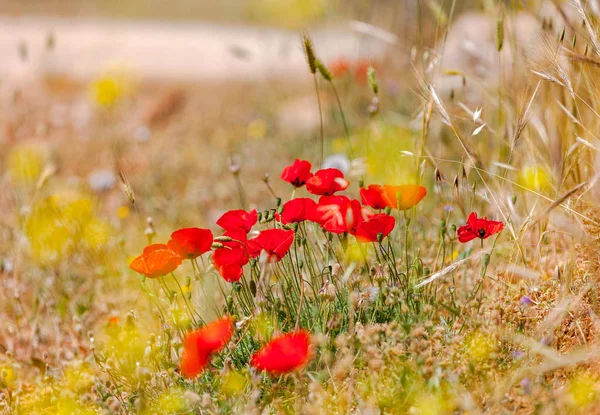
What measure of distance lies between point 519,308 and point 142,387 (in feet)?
3.59

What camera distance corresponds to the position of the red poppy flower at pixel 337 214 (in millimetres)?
1814

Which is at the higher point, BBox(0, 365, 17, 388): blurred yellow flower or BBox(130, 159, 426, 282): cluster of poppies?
BBox(130, 159, 426, 282): cluster of poppies

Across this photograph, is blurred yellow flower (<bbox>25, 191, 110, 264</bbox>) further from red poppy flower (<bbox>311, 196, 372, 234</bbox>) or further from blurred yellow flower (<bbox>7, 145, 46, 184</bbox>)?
red poppy flower (<bbox>311, 196, 372, 234</bbox>)

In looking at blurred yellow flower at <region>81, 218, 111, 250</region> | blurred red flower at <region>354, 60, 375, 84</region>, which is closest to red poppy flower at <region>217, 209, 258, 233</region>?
blurred yellow flower at <region>81, 218, 111, 250</region>

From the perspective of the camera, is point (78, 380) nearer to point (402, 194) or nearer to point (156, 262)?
point (156, 262)

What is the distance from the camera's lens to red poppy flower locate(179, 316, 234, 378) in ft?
5.83

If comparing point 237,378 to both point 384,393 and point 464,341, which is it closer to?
point 384,393

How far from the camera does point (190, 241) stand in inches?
73.7

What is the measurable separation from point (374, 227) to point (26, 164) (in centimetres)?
298

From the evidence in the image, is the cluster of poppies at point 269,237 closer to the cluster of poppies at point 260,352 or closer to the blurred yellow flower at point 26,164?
the cluster of poppies at point 260,352

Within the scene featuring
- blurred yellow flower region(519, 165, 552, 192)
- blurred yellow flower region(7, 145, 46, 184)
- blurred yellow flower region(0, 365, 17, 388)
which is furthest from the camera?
blurred yellow flower region(7, 145, 46, 184)

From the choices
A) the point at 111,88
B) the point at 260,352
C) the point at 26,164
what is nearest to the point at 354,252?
the point at 260,352

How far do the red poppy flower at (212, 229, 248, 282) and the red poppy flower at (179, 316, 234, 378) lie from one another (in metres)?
0.12

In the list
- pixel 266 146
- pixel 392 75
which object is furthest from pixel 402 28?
pixel 266 146
